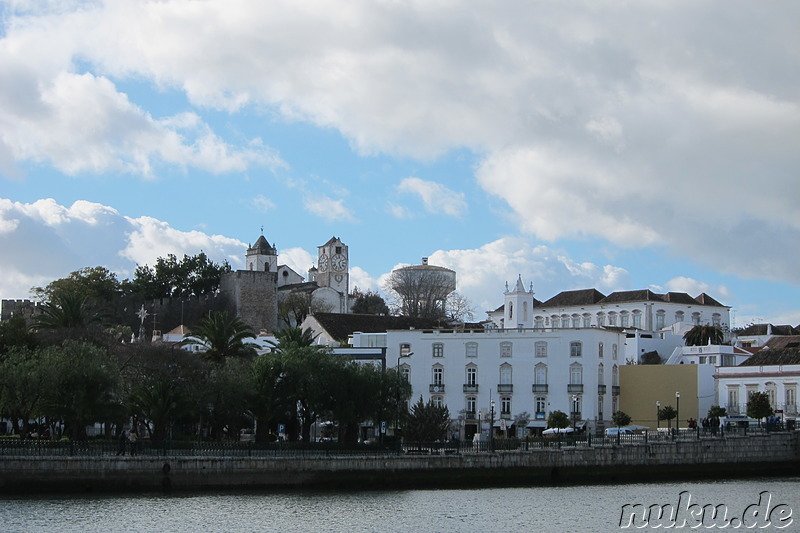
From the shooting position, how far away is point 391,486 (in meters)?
51.7

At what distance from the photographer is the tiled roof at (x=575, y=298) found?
5037 inches

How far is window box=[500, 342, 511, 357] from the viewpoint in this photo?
77537 mm

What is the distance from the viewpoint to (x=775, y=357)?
248ft

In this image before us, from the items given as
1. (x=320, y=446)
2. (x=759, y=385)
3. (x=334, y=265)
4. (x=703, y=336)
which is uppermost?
(x=334, y=265)

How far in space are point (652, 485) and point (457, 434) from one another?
71.0 feet

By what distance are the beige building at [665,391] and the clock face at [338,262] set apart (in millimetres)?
94433

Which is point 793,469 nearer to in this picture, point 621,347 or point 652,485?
point 652,485

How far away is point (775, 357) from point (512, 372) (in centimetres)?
1595

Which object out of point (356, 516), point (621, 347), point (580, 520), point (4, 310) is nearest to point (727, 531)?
point (580, 520)

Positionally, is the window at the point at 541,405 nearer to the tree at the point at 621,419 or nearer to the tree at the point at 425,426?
the tree at the point at 621,419

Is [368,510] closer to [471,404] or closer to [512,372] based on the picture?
[471,404]

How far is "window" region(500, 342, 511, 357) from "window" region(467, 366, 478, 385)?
195 centimetres

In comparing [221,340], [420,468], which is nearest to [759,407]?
[420,468]

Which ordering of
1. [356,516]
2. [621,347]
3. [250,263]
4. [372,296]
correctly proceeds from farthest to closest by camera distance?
[250,263], [372,296], [621,347], [356,516]
